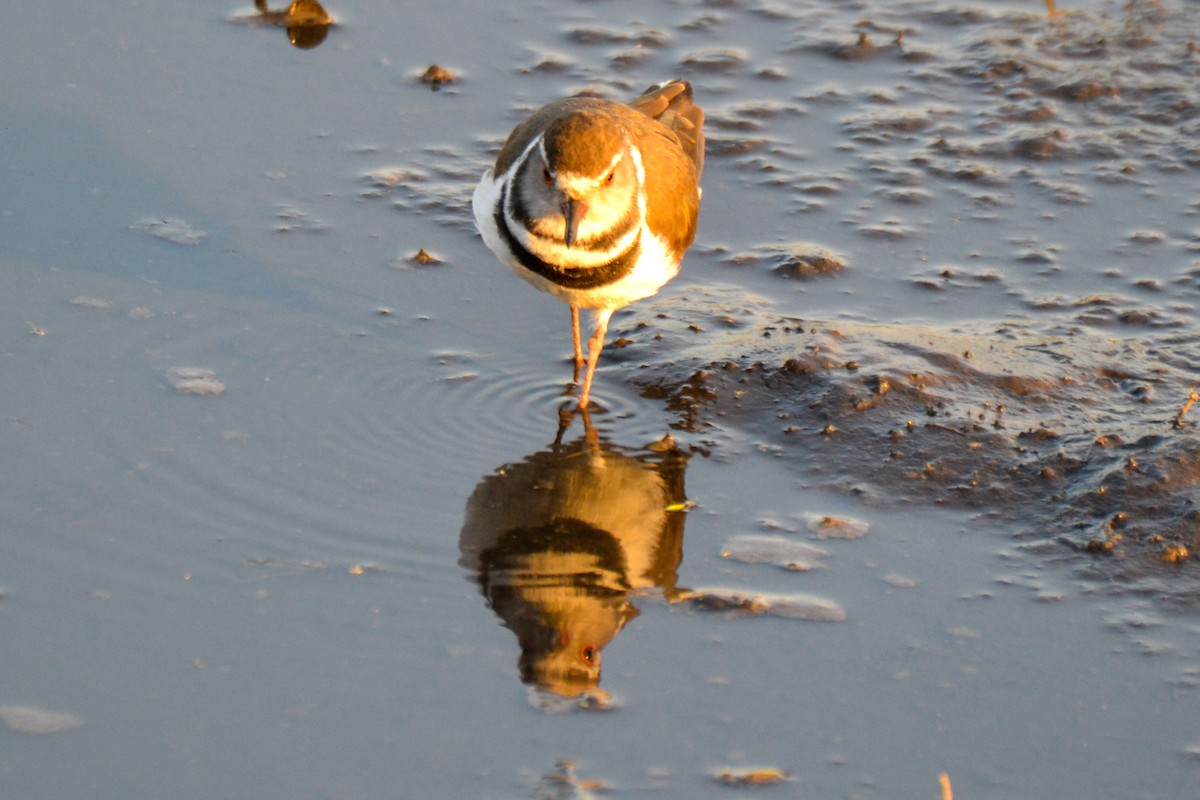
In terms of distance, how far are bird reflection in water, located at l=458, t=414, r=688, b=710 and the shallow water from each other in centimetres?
2

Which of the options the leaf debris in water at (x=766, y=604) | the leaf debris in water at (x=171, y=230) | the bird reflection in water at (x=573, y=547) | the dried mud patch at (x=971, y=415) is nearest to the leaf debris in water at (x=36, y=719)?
the bird reflection in water at (x=573, y=547)

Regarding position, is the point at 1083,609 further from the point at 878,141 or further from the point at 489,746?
the point at 878,141

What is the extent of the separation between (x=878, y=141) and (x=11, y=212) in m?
4.23

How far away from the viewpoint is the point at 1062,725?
4.12 metres

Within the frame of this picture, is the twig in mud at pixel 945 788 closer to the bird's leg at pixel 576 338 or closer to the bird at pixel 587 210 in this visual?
the bird at pixel 587 210

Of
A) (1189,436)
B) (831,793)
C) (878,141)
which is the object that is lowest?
(831,793)

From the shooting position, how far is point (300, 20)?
8.41 metres

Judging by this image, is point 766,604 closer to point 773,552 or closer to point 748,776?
point 773,552

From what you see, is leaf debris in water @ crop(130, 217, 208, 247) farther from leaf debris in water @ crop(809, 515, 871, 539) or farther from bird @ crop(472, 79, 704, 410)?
leaf debris in water @ crop(809, 515, 871, 539)

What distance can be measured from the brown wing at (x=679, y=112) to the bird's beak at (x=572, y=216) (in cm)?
125

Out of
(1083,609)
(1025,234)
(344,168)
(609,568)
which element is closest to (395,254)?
(344,168)

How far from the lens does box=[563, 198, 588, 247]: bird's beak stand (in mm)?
5293

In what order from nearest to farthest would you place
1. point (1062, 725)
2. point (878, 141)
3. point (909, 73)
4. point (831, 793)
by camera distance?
point (831, 793) → point (1062, 725) → point (878, 141) → point (909, 73)

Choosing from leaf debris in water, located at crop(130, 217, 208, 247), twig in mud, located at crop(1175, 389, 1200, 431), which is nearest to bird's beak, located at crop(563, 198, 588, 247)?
leaf debris in water, located at crop(130, 217, 208, 247)
